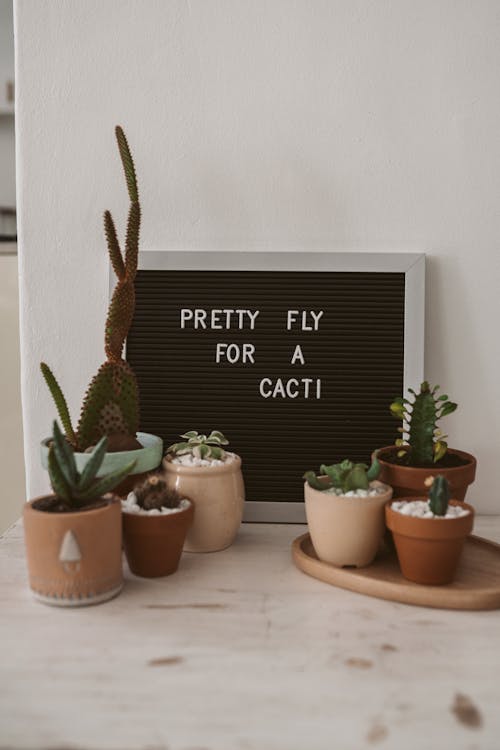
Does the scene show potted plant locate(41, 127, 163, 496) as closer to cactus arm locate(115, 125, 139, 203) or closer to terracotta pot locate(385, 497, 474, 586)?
cactus arm locate(115, 125, 139, 203)

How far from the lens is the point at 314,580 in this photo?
0.88m

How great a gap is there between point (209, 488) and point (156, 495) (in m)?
0.09

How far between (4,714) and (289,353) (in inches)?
25.9

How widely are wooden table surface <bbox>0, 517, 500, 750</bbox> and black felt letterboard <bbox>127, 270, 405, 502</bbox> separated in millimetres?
262

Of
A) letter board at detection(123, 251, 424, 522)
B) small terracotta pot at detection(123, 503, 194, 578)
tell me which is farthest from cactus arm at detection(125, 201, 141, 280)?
small terracotta pot at detection(123, 503, 194, 578)

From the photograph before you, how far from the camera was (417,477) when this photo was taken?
0.91m

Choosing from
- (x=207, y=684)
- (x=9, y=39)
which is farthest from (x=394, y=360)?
(x=9, y=39)

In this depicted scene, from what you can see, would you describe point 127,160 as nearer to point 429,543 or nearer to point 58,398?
point 58,398

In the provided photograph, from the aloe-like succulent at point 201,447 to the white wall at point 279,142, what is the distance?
0.82 feet

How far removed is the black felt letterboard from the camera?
3.59 ft

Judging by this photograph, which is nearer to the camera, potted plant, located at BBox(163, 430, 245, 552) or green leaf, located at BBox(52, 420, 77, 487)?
green leaf, located at BBox(52, 420, 77, 487)

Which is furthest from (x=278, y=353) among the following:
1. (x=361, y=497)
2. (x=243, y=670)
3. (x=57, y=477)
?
(x=243, y=670)

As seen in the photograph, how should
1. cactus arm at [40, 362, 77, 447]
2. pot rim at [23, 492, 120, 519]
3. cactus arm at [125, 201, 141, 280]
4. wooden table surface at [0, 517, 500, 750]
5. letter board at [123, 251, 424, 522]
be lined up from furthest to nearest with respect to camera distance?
letter board at [123, 251, 424, 522], cactus arm at [125, 201, 141, 280], cactus arm at [40, 362, 77, 447], pot rim at [23, 492, 120, 519], wooden table surface at [0, 517, 500, 750]

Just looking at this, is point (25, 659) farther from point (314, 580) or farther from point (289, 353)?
point (289, 353)
